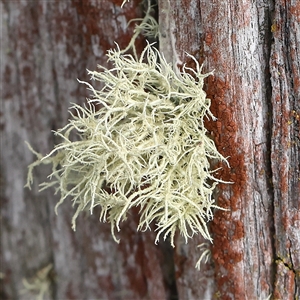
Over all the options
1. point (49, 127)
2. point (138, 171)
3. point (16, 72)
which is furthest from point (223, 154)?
point (16, 72)

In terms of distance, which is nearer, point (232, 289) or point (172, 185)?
point (172, 185)

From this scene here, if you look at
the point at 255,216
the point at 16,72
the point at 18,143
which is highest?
the point at 16,72

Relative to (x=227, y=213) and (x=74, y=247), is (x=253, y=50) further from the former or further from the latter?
(x=74, y=247)

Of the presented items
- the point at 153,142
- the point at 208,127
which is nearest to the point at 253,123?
the point at 208,127

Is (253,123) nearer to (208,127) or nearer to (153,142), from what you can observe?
(208,127)

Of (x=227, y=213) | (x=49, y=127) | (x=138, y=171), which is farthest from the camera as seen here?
(x=49, y=127)

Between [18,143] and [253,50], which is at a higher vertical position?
[253,50]

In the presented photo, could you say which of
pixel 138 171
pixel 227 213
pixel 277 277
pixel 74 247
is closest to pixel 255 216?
pixel 227 213

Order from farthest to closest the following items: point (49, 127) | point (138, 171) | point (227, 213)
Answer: point (49, 127) → point (227, 213) → point (138, 171)
